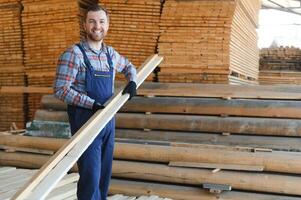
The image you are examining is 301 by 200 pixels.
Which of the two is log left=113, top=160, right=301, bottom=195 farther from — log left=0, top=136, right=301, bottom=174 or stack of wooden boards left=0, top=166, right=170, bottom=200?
stack of wooden boards left=0, top=166, right=170, bottom=200

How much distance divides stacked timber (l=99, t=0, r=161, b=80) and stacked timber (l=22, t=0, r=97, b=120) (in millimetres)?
646

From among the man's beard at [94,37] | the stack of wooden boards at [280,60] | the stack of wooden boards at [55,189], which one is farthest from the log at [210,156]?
the stack of wooden boards at [280,60]

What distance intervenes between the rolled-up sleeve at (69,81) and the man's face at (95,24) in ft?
0.75

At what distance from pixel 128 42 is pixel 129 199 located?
2.98m

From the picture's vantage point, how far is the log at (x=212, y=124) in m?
5.64

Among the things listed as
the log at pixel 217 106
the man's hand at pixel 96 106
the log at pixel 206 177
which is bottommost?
the log at pixel 206 177

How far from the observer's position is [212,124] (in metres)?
5.95

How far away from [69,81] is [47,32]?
15.3 feet

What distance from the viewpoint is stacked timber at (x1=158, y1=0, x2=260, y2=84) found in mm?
6703

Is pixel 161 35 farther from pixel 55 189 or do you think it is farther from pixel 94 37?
pixel 94 37

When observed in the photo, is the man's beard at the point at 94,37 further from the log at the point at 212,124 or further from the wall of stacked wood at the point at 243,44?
the wall of stacked wood at the point at 243,44

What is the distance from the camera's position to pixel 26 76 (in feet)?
28.1

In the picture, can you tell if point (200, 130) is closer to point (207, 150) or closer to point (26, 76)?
point (207, 150)

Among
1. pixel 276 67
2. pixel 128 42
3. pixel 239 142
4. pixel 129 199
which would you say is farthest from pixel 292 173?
pixel 276 67
